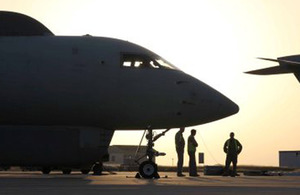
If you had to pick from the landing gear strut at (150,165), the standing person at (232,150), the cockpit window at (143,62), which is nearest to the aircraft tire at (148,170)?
the landing gear strut at (150,165)

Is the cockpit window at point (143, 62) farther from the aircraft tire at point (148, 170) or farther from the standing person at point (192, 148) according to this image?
the standing person at point (192, 148)

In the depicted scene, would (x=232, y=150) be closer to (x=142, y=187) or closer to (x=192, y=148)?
(x=192, y=148)

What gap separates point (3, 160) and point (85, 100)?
3.08 meters

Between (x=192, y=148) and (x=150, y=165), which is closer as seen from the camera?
(x=150, y=165)

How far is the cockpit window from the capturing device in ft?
62.6

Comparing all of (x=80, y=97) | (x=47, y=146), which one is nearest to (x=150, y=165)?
(x=80, y=97)

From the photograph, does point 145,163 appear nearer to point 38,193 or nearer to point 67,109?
point 67,109

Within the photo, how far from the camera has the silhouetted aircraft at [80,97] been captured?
1798cm

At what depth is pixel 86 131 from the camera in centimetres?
1856

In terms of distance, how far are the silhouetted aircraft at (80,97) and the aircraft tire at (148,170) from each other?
32 millimetres

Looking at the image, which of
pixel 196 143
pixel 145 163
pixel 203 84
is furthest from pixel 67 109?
pixel 196 143

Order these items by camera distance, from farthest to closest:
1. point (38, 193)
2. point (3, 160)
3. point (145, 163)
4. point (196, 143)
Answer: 1. point (196, 143)
2. point (145, 163)
3. point (3, 160)
4. point (38, 193)

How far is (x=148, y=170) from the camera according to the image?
61.6 ft

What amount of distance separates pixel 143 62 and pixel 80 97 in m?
2.46
